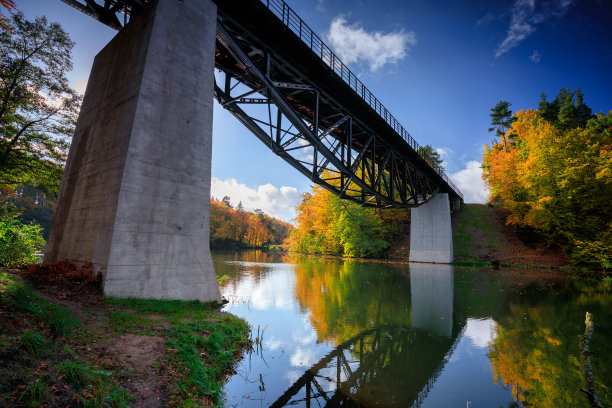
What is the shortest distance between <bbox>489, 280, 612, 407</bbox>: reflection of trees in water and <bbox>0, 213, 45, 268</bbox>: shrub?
14590 mm

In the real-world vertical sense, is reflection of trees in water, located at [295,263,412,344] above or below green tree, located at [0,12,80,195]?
below

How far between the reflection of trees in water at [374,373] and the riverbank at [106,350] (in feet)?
4.76

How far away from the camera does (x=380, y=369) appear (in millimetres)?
4930

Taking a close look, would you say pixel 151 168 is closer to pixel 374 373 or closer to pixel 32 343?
pixel 32 343

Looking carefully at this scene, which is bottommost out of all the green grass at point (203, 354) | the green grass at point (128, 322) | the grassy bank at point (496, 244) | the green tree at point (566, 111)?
the green grass at point (203, 354)

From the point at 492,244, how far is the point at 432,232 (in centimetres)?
657

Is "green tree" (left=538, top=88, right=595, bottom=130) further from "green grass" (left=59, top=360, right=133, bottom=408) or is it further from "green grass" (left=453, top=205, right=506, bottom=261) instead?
"green grass" (left=59, top=360, right=133, bottom=408)

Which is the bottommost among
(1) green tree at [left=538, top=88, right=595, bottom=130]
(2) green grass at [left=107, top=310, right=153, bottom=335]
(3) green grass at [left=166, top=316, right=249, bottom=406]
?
(3) green grass at [left=166, top=316, right=249, bottom=406]

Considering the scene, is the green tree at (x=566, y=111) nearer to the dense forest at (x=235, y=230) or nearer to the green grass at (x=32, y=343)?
the green grass at (x=32, y=343)

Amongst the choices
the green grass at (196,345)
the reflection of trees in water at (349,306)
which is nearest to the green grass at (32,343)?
the green grass at (196,345)

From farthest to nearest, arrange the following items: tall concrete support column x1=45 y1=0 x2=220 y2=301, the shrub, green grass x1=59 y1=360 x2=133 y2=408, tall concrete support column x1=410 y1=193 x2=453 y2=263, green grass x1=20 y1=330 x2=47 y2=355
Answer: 1. tall concrete support column x1=410 y1=193 x2=453 y2=263
2. the shrub
3. tall concrete support column x1=45 y1=0 x2=220 y2=301
4. green grass x1=20 y1=330 x2=47 y2=355
5. green grass x1=59 y1=360 x2=133 y2=408

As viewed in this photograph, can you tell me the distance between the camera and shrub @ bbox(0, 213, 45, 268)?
935 centimetres

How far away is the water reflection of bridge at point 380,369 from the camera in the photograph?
3939 millimetres

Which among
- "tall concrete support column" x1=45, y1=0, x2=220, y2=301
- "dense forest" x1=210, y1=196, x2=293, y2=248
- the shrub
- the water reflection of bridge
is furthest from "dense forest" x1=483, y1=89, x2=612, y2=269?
"dense forest" x1=210, y1=196, x2=293, y2=248
